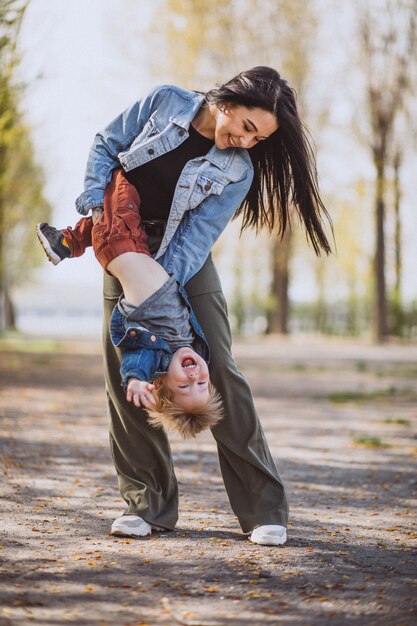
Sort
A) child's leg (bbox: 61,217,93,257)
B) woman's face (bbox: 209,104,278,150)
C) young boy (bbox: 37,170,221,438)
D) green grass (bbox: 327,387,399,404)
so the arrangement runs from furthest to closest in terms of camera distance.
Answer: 1. green grass (bbox: 327,387,399,404)
2. child's leg (bbox: 61,217,93,257)
3. woman's face (bbox: 209,104,278,150)
4. young boy (bbox: 37,170,221,438)

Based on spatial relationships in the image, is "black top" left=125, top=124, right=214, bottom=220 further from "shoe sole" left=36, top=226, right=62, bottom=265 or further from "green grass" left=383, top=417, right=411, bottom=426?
"green grass" left=383, top=417, right=411, bottom=426

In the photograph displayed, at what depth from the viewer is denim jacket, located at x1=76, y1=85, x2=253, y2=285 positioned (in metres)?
3.50

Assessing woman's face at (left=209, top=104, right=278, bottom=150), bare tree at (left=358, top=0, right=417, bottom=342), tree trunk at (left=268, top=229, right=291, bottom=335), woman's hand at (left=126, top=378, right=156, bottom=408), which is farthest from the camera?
tree trunk at (left=268, top=229, right=291, bottom=335)

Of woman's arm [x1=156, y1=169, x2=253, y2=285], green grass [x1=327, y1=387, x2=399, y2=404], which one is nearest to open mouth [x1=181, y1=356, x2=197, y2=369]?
woman's arm [x1=156, y1=169, x2=253, y2=285]

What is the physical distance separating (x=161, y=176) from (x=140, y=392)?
100cm

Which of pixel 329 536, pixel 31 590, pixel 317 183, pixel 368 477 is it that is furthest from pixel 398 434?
pixel 31 590

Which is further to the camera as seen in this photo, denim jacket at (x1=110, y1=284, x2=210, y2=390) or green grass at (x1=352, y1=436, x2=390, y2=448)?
green grass at (x1=352, y1=436, x2=390, y2=448)

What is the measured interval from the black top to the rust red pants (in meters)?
0.08

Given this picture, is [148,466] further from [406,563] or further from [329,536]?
[406,563]

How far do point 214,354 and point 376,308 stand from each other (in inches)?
794

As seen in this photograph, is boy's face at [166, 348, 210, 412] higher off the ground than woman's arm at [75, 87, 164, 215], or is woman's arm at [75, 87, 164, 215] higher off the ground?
woman's arm at [75, 87, 164, 215]

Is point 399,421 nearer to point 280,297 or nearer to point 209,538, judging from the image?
point 209,538

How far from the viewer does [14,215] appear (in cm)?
2681

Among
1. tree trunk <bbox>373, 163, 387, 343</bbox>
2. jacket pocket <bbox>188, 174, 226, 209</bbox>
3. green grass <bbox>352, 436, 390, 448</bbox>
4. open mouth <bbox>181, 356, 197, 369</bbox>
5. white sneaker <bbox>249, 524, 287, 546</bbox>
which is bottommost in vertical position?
green grass <bbox>352, 436, 390, 448</bbox>
